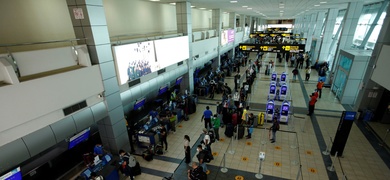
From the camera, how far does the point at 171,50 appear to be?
12.1 metres

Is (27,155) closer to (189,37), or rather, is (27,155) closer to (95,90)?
(95,90)

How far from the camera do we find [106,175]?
22.6 feet

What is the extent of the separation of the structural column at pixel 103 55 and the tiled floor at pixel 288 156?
168 centimetres

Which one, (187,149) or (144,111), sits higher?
(187,149)

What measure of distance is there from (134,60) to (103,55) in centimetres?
206

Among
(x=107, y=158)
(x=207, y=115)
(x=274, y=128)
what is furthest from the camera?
(x=207, y=115)

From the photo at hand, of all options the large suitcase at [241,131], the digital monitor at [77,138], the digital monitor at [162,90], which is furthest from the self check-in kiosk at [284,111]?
the digital monitor at [77,138]

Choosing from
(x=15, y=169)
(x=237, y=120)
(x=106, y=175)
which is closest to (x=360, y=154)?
(x=237, y=120)

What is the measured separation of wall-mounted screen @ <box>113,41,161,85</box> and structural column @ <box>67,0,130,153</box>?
1.73 ft

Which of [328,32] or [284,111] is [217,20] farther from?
[284,111]

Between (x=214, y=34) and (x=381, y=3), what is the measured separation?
13.2 metres

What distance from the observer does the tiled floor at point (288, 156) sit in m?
7.75

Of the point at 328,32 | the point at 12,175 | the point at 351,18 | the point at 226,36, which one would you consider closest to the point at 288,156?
the point at 12,175

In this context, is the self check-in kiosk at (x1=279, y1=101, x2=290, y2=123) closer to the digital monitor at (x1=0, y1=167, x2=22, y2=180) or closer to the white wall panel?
the white wall panel
